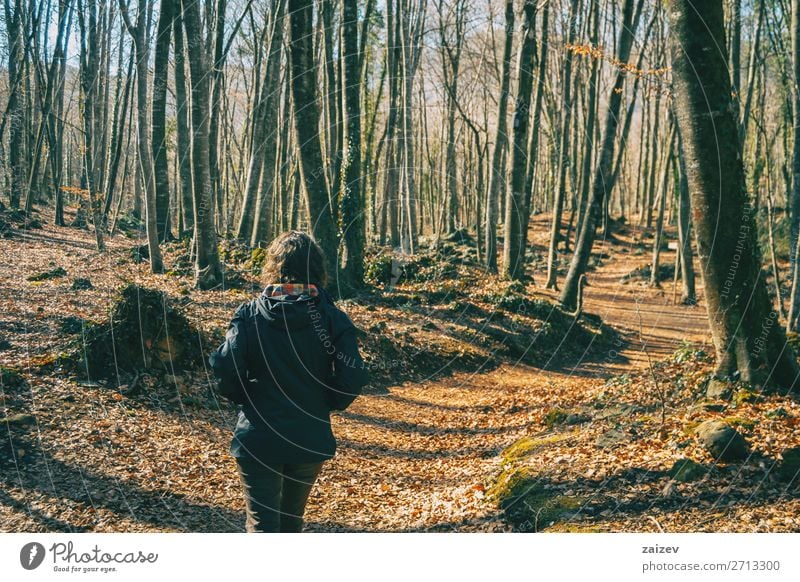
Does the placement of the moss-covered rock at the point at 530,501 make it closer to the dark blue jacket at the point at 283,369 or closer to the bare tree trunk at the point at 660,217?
the dark blue jacket at the point at 283,369

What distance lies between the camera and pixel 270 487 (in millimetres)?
3652

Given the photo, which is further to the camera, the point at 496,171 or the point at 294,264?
the point at 496,171

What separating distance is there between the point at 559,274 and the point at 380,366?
14.4 meters

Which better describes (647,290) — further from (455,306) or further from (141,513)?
(141,513)

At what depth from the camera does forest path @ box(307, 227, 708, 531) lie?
579 centimetres

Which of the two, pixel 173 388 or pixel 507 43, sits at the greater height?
pixel 507 43

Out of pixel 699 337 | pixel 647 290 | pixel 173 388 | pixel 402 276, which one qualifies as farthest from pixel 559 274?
pixel 173 388

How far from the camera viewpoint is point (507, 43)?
769 inches

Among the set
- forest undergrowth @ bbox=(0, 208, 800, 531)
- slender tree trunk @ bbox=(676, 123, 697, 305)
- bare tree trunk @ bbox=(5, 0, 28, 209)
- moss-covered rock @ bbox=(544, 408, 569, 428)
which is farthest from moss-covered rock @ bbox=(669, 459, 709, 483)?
bare tree trunk @ bbox=(5, 0, 28, 209)

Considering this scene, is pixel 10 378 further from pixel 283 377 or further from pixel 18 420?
pixel 283 377

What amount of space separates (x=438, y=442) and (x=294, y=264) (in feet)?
16.6

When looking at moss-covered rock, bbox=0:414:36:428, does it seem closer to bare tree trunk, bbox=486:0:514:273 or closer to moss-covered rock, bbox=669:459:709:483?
moss-covered rock, bbox=669:459:709:483
